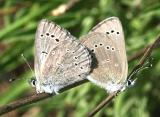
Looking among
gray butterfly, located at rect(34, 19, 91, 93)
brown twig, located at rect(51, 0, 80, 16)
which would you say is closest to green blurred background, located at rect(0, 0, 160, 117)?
brown twig, located at rect(51, 0, 80, 16)

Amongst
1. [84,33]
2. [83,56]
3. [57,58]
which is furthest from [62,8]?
[83,56]

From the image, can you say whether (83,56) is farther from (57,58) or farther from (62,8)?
(62,8)

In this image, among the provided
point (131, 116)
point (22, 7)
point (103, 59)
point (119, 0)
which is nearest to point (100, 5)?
point (119, 0)

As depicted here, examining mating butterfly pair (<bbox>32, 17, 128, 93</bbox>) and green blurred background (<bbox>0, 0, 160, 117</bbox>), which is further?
green blurred background (<bbox>0, 0, 160, 117</bbox>)

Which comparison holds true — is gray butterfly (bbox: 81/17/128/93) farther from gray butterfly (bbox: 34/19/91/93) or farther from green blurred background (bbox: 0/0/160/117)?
green blurred background (bbox: 0/0/160/117)

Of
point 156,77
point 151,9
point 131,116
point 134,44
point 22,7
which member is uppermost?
point 22,7

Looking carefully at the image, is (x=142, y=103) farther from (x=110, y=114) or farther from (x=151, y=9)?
(x=151, y=9)

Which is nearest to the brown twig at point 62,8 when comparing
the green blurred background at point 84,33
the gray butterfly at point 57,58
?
the green blurred background at point 84,33
